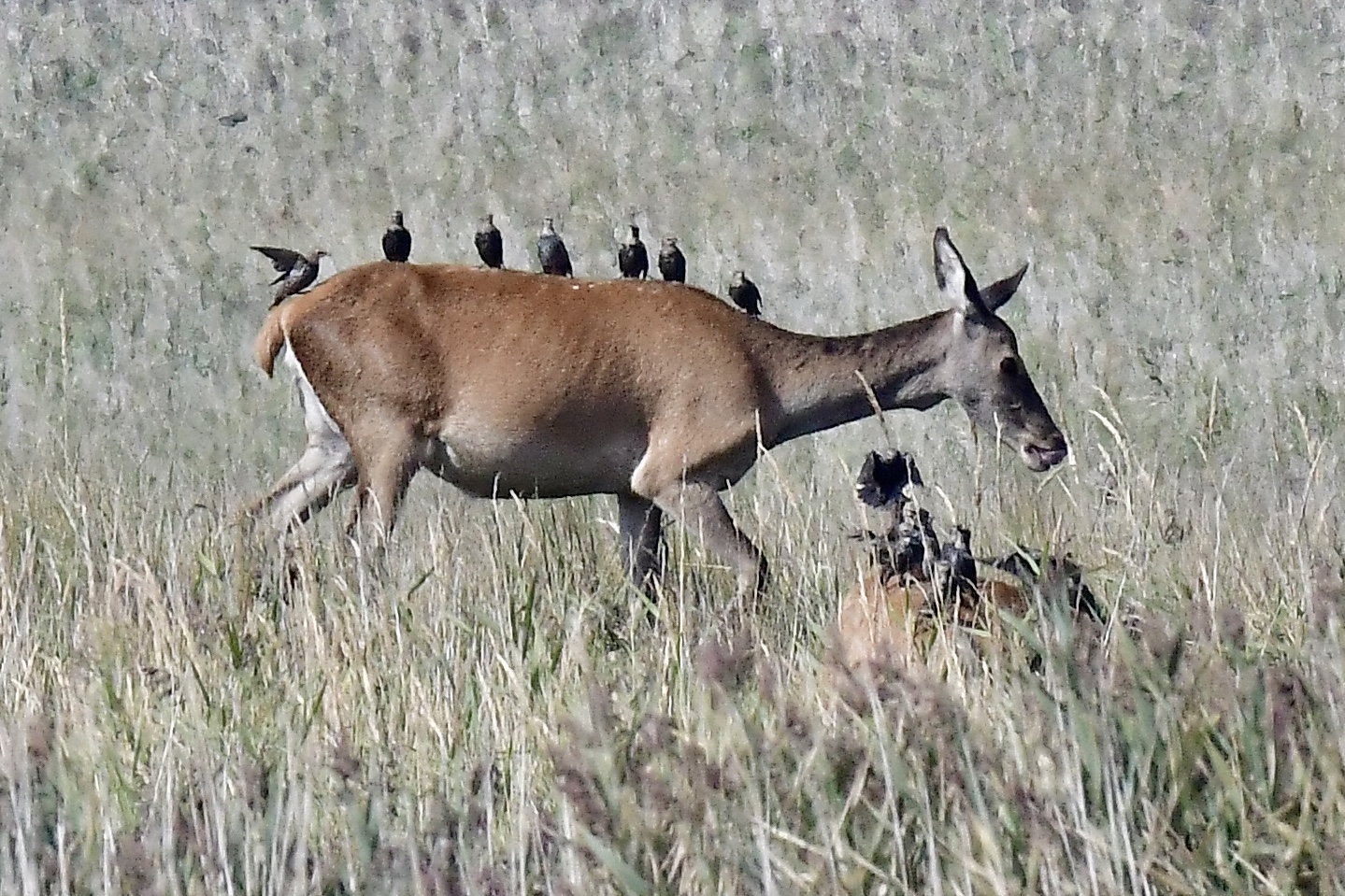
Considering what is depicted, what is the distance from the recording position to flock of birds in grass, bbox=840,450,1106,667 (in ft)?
14.6

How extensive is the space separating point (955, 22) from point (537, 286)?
584 inches

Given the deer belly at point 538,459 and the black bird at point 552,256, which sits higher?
the black bird at point 552,256

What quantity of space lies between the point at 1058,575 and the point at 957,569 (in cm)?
56

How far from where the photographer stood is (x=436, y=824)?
131 inches

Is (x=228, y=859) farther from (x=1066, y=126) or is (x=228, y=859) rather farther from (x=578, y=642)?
(x=1066, y=126)

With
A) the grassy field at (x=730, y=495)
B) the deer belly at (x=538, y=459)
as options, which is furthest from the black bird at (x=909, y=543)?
the deer belly at (x=538, y=459)

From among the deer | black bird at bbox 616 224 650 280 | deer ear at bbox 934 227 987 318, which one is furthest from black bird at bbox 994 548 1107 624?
black bird at bbox 616 224 650 280

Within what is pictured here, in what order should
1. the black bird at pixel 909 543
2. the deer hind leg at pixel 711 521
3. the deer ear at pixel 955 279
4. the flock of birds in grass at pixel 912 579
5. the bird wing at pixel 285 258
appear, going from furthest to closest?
the bird wing at pixel 285 258
the deer ear at pixel 955 279
the deer hind leg at pixel 711 521
the black bird at pixel 909 543
the flock of birds in grass at pixel 912 579

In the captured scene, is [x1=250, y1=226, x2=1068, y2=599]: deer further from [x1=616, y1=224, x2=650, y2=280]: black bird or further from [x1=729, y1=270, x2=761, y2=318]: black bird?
[x1=729, y1=270, x2=761, y2=318]: black bird

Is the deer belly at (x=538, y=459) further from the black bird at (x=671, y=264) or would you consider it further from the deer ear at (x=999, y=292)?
the black bird at (x=671, y=264)

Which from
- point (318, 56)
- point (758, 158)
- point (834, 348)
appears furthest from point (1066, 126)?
point (834, 348)

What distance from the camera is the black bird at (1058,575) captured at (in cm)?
401

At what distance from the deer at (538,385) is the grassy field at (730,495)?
0.23 metres

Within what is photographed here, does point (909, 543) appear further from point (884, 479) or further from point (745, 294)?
point (745, 294)
